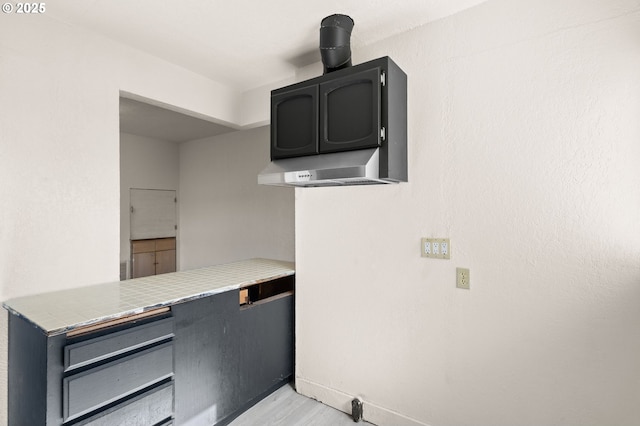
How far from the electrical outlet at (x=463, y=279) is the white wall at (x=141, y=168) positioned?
440 cm

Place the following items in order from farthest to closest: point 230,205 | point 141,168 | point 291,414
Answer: point 141,168 → point 230,205 → point 291,414

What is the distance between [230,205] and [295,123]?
255 cm

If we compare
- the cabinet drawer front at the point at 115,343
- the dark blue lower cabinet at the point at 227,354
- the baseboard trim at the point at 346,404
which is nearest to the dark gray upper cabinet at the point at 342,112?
the dark blue lower cabinet at the point at 227,354

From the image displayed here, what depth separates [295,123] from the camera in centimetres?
205

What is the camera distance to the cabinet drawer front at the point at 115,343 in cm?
142

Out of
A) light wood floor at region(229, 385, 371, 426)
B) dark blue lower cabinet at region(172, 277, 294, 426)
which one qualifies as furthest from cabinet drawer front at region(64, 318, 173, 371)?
light wood floor at region(229, 385, 371, 426)

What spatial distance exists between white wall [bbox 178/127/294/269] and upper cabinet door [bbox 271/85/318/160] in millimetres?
1576

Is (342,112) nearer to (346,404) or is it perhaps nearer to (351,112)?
(351,112)

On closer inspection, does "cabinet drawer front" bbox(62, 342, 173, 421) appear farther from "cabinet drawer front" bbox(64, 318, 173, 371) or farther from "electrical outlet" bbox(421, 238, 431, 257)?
"electrical outlet" bbox(421, 238, 431, 257)

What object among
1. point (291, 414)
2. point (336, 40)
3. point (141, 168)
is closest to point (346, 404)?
point (291, 414)

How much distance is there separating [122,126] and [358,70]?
3.60 meters

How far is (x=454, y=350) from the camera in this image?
1.84 metres

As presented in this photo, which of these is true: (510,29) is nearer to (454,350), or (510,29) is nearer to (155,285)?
(454,350)

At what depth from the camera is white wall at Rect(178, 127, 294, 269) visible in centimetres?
382
